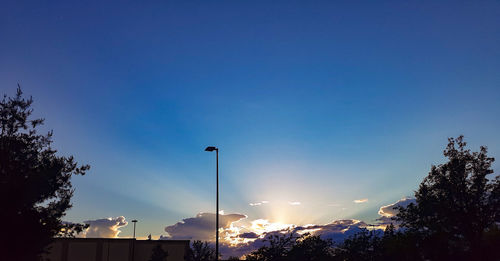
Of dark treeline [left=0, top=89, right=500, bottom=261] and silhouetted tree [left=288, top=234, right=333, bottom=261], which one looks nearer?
dark treeline [left=0, top=89, right=500, bottom=261]

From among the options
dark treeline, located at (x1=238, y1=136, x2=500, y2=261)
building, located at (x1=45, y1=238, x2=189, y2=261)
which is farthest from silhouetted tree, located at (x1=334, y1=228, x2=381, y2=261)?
building, located at (x1=45, y1=238, x2=189, y2=261)

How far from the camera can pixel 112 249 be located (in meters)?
55.7

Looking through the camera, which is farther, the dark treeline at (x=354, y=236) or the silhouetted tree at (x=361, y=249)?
the silhouetted tree at (x=361, y=249)

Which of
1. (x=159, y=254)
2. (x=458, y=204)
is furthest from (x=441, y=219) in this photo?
(x=159, y=254)

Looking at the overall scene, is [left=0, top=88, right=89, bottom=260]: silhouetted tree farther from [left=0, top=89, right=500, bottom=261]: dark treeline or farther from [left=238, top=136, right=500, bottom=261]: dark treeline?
[left=238, top=136, right=500, bottom=261]: dark treeline

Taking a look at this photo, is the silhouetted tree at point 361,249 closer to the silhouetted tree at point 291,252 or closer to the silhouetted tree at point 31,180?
the silhouetted tree at point 291,252

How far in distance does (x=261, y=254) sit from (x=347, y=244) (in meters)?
13.9

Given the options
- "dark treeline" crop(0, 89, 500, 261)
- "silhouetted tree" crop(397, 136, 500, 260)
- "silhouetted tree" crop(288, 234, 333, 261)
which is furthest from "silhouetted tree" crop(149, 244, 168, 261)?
"silhouetted tree" crop(397, 136, 500, 260)

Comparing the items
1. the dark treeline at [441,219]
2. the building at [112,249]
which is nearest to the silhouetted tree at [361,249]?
the dark treeline at [441,219]

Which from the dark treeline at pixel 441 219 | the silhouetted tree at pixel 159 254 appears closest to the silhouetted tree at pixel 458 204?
the dark treeline at pixel 441 219

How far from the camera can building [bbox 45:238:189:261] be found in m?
53.9

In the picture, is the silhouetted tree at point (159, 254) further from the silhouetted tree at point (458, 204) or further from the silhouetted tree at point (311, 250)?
the silhouetted tree at point (458, 204)

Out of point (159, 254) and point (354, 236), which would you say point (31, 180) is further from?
point (354, 236)

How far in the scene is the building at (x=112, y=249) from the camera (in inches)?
2120
